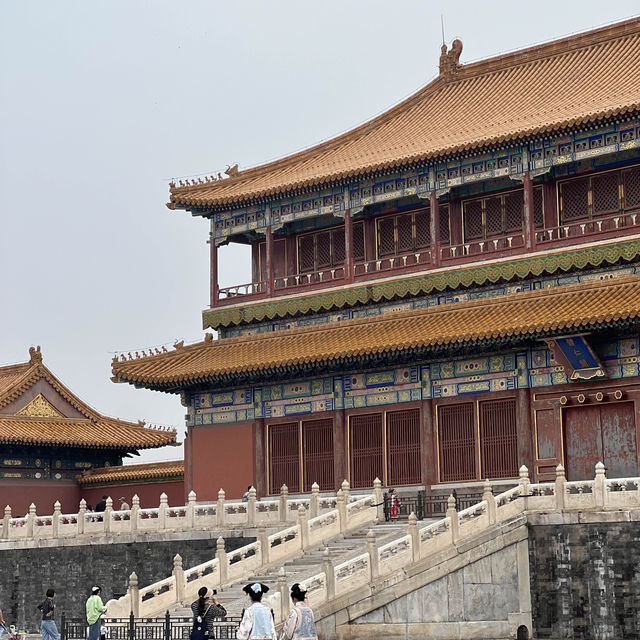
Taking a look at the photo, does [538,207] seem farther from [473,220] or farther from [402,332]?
[402,332]

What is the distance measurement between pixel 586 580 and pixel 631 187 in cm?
1169

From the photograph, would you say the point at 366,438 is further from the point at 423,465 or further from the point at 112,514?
the point at 112,514

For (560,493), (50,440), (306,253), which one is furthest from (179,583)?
(50,440)

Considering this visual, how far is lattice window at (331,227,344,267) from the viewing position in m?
42.7

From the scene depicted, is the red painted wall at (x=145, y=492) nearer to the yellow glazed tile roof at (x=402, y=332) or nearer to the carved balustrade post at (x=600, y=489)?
the yellow glazed tile roof at (x=402, y=332)

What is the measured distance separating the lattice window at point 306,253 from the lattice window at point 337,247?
74cm

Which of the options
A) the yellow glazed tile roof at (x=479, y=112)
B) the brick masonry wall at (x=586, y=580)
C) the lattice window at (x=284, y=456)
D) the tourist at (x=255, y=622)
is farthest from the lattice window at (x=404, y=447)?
the tourist at (x=255, y=622)

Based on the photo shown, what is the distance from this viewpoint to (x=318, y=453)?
1567 inches

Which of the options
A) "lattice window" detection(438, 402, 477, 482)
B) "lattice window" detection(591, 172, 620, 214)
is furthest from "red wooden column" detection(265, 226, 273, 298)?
"lattice window" detection(591, 172, 620, 214)

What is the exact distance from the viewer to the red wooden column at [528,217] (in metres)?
37.6

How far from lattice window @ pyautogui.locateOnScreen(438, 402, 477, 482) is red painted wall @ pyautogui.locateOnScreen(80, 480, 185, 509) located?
1358cm

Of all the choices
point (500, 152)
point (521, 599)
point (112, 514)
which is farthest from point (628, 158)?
point (112, 514)

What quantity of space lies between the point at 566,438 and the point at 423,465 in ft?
13.3

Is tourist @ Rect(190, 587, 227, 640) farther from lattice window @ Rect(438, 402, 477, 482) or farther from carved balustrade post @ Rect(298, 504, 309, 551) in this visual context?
lattice window @ Rect(438, 402, 477, 482)
